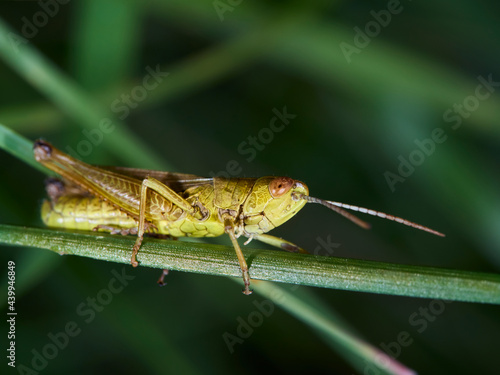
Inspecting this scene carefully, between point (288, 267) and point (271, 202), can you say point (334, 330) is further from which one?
point (271, 202)

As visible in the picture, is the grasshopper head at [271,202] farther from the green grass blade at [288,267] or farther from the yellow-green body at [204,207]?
the green grass blade at [288,267]

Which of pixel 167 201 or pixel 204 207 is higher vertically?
pixel 167 201

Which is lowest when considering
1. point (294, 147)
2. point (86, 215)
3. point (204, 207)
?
point (204, 207)

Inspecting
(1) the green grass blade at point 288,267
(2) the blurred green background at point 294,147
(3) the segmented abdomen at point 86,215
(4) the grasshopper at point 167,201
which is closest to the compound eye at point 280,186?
(4) the grasshopper at point 167,201

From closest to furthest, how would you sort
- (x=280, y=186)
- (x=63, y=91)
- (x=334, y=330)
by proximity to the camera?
(x=334, y=330) < (x=280, y=186) < (x=63, y=91)

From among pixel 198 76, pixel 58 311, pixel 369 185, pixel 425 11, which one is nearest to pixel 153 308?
pixel 58 311

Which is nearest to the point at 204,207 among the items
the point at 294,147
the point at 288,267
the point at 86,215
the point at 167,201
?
the point at 167,201

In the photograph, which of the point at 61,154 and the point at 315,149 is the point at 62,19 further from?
the point at 315,149

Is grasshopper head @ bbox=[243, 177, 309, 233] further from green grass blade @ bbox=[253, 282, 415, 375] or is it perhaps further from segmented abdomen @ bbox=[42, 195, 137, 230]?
segmented abdomen @ bbox=[42, 195, 137, 230]
